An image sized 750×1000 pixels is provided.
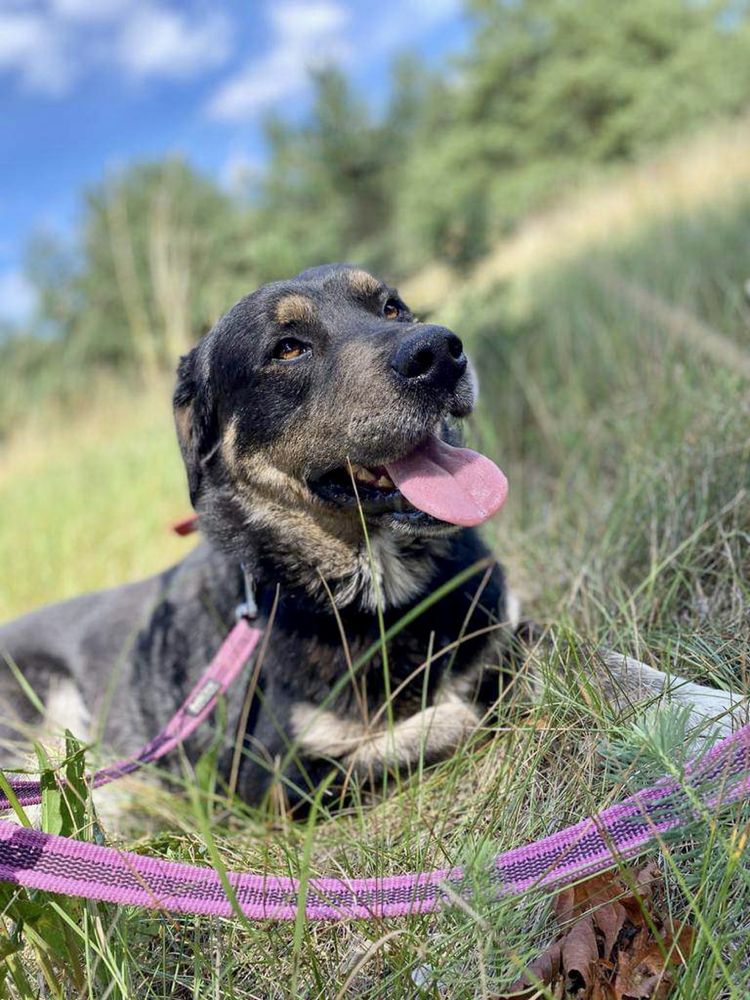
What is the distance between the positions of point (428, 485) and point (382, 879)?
3.93 feet

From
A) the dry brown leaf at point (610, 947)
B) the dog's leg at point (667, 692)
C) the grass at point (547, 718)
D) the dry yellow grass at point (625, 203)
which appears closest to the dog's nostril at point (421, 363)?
the grass at point (547, 718)

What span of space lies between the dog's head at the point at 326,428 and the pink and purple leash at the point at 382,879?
102 centimetres

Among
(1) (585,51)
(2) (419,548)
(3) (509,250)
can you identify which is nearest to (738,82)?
(1) (585,51)

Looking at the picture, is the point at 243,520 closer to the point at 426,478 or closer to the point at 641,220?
the point at 426,478

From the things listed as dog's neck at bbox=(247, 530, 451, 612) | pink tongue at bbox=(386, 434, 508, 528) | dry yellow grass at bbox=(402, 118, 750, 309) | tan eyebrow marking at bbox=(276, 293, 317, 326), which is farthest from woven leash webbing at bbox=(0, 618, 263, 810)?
dry yellow grass at bbox=(402, 118, 750, 309)

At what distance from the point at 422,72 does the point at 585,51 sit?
6138 millimetres

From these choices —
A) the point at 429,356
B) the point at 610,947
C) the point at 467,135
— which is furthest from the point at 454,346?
the point at 467,135

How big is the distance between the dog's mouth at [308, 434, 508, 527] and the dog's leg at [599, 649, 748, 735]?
59cm

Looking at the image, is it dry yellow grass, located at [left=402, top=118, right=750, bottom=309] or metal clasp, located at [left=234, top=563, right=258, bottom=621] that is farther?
dry yellow grass, located at [left=402, top=118, right=750, bottom=309]

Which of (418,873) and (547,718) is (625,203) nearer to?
(547,718)

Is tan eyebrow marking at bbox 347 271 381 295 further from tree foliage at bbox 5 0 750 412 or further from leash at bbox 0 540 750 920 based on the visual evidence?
tree foliage at bbox 5 0 750 412

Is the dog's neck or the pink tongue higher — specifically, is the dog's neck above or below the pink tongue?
below

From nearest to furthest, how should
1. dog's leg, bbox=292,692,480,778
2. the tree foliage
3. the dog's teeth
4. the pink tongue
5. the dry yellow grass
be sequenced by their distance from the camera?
1. the pink tongue
2. dog's leg, bbox=292,692,480,778
3. the dog's teeth
4. the dry yellow grass
5. the tree foliage

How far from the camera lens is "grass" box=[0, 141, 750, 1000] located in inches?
61.5
